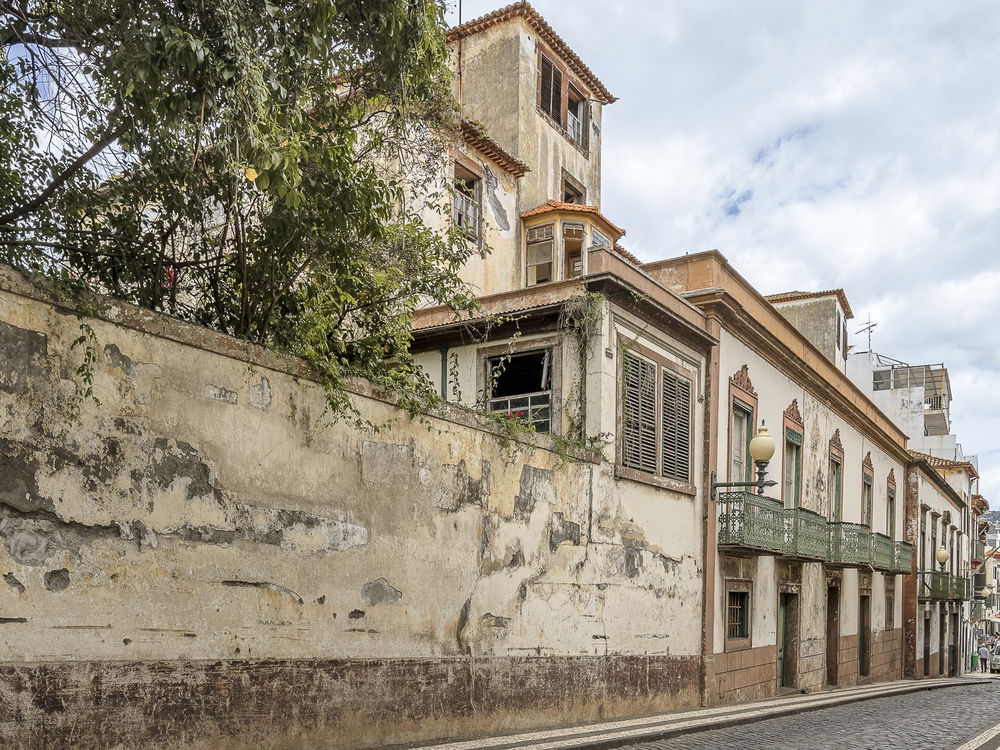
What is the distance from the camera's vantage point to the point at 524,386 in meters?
12.9

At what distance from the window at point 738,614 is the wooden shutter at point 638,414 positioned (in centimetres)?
297

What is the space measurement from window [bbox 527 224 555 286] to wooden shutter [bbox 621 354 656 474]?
6987mm

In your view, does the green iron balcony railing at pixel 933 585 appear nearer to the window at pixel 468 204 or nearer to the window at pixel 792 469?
the window at pixel 792 469

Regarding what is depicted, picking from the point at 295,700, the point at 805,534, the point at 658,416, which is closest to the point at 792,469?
the point at 805,534

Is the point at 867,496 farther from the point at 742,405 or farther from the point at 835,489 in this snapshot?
the point at 742,405

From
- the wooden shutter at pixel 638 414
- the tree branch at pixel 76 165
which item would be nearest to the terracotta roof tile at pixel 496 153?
the wooden shutter at pixel 638 414

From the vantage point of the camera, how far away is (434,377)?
13539 millimetres

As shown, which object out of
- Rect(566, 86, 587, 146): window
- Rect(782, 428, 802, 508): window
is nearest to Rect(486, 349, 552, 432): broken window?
Rect(782, 428, 802, 508): window

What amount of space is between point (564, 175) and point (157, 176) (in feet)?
49.5

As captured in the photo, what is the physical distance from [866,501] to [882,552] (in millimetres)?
2433

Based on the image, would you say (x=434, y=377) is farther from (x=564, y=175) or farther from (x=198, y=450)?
(x=564, y=175)

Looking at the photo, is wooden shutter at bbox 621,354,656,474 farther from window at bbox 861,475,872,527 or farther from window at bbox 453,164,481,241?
window at bbox 861,475,872,527

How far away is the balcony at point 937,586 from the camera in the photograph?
94.8 feet

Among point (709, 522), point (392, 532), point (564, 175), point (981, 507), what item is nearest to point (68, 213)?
point (392, 532)
